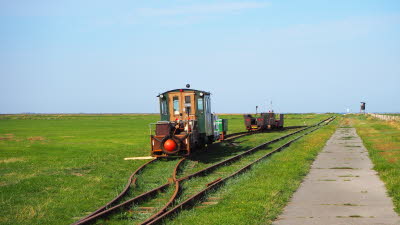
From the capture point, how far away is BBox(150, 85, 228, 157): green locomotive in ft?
61.4

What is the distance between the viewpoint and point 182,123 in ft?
66.6

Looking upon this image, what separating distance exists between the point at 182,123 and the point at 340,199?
35.1 feet

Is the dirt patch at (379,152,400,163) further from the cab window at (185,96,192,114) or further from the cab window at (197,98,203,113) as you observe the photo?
the cab window at (185,96,192,114)

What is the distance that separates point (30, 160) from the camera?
2088 cm

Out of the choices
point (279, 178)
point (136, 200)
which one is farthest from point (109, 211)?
point (279, 178)

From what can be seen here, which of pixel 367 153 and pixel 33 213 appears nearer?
pixel 33 213

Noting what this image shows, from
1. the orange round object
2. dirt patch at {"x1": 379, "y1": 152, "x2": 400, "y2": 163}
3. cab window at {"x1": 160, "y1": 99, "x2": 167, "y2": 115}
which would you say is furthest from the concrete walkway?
cab window at {"x1": 160, "y1": 99, "x2": 167, "y2": 115}

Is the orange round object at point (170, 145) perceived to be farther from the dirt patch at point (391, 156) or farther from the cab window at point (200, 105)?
the dirt patch at point (391, 156)

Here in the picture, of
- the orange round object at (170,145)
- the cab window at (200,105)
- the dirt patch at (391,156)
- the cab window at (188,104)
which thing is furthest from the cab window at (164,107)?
the dirt patch at (391,156)

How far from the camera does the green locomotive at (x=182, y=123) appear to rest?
18719 millimetres

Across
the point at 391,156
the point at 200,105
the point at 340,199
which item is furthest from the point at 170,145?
the point at 391,156

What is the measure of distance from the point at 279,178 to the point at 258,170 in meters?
2.25

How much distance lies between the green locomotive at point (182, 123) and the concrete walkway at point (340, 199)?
5474 millimetres

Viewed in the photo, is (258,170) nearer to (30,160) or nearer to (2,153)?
(30,160)
